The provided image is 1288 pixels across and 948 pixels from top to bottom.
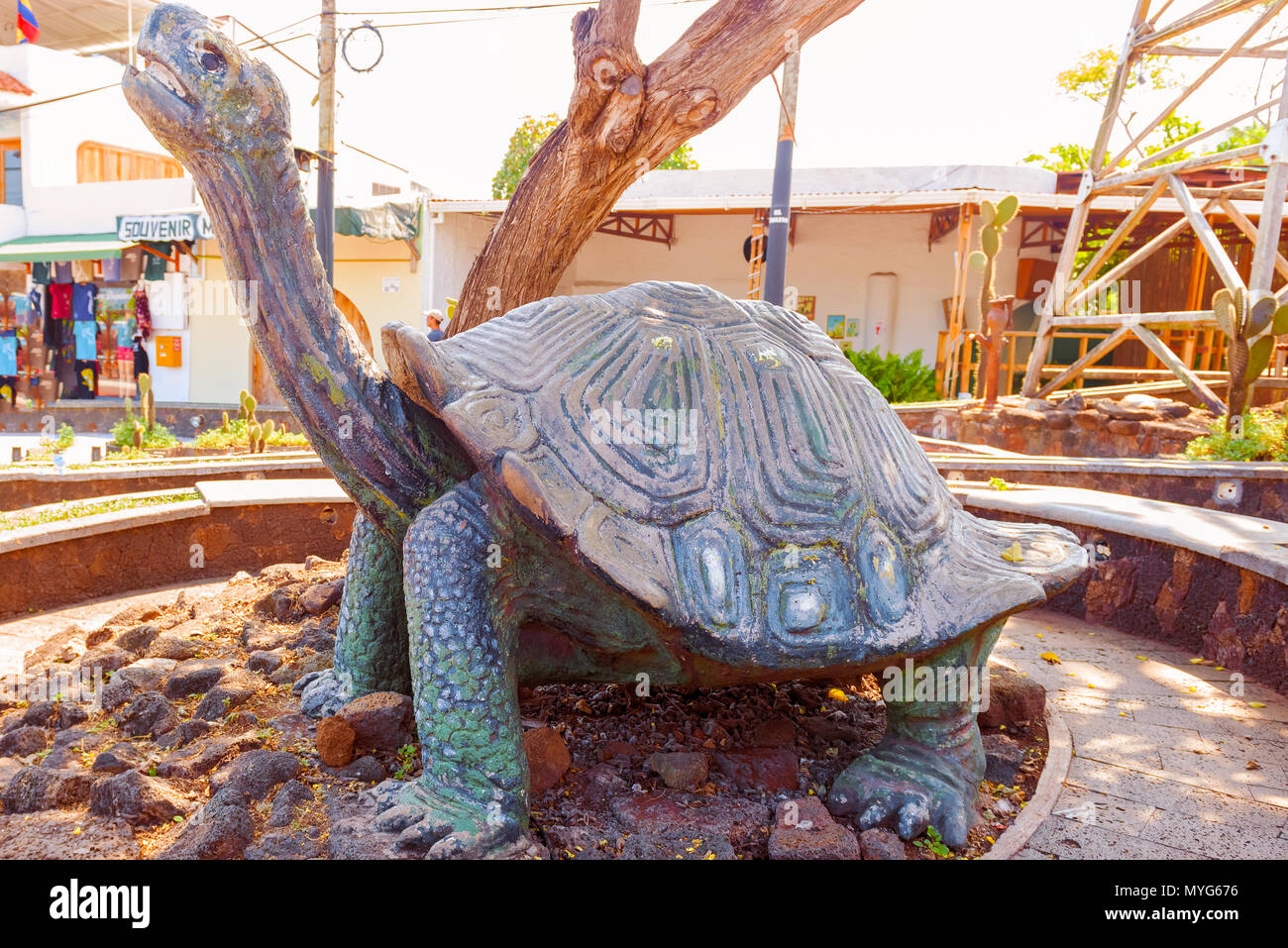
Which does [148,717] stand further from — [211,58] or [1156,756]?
[1156,756]

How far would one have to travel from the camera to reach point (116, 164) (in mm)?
19938

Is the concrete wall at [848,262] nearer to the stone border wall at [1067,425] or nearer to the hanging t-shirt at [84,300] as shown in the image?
the stone border wall at [1067,425]

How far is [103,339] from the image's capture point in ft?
61.9

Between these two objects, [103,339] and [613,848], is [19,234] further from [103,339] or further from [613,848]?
[613,848]

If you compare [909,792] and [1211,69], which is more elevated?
[1211,69]

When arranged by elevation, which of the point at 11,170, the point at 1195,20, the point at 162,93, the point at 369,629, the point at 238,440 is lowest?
the point at 238,440

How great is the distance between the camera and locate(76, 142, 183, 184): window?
1925cm

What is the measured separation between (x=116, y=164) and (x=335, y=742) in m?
22.2

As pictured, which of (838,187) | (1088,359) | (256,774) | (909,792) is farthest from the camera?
(838,187)

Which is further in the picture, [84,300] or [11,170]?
[11,170]

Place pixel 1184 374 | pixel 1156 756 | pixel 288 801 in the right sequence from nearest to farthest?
pixel 288 801 < pixel 1156 756 < pixel 1184 374

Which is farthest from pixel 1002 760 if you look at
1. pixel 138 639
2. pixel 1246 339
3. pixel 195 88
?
pixel 1246 339

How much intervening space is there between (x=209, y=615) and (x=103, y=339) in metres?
18.0

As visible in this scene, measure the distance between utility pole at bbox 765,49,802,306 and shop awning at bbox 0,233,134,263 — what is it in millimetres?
14036
